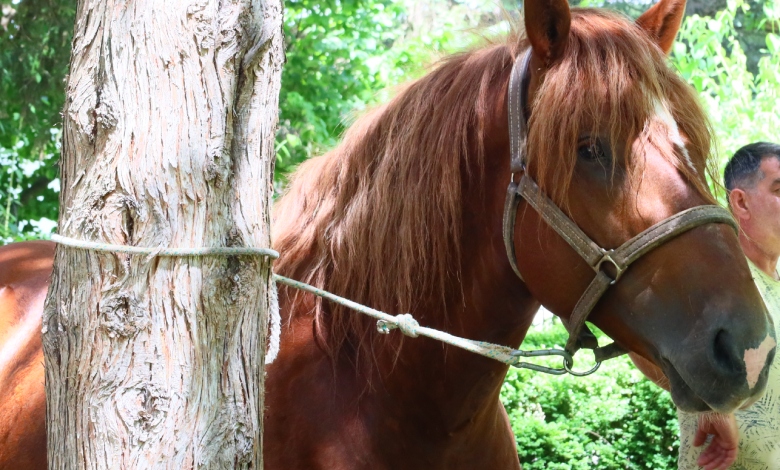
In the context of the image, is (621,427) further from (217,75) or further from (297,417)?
(217,75)

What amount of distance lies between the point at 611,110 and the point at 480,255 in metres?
0.54

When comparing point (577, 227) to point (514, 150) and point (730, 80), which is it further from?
point (730, 80)

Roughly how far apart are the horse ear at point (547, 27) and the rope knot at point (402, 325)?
2.53 ft

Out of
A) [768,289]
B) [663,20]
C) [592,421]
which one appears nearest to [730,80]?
[592,421]

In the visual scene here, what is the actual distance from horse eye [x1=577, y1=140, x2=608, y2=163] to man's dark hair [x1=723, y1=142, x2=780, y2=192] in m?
1.69

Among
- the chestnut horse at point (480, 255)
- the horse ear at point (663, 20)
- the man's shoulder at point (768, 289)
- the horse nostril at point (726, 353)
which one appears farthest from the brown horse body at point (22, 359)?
the man's shoulder at point (768, 289)

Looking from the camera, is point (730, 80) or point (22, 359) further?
point (730, 80)

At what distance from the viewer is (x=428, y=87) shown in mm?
2227

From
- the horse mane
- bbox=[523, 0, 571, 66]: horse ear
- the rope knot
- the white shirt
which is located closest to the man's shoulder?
the white shirt

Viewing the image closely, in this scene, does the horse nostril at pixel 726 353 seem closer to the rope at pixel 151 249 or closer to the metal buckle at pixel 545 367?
the metal buckle at pixel 545 367

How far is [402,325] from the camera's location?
1.95 metres

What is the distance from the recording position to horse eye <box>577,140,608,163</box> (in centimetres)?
182

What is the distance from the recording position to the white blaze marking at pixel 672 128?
5.92 feet

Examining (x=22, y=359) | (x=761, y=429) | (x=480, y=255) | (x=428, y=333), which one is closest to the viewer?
(x=428, y=333)
